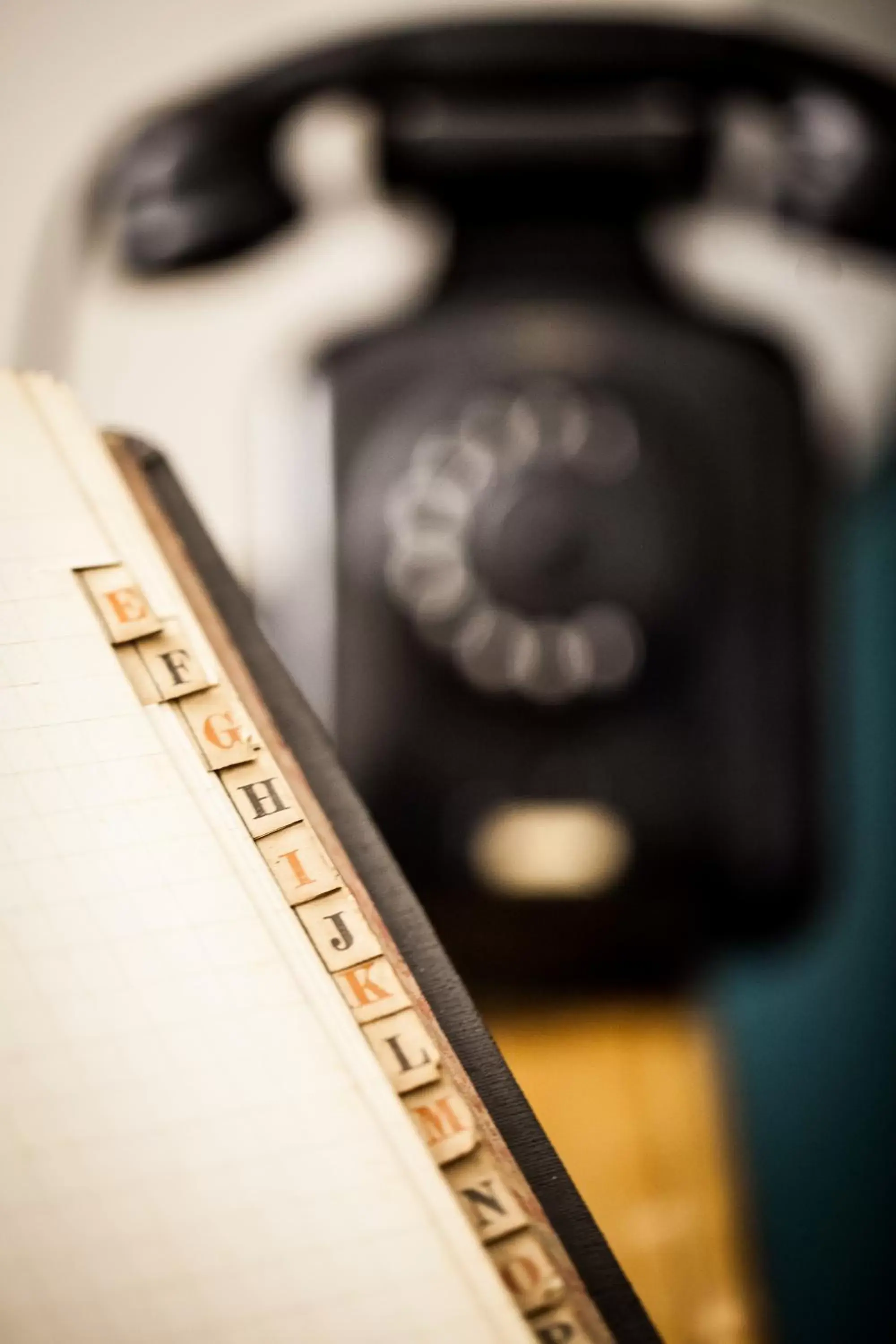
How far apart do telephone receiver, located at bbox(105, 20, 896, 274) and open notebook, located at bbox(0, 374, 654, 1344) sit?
480mm

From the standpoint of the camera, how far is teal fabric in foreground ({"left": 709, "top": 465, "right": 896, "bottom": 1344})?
556 mm

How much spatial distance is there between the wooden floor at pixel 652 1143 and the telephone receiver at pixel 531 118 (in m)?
0.44

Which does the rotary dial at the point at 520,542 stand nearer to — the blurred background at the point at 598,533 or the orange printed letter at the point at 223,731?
the blurred background at the point at 598,533

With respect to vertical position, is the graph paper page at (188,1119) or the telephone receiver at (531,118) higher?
the telephone receiver at (531,118)

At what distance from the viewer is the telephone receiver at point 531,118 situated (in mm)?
592

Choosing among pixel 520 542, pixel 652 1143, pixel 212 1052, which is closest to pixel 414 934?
pixel 212 1052

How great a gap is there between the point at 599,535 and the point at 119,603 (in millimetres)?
472

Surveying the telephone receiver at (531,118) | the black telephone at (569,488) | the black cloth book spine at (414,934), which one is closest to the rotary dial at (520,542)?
the black telephone at (569,488)

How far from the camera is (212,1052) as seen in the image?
16 centimetres

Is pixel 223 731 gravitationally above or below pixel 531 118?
below

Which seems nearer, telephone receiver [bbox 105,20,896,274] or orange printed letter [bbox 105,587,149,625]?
orange printed letter [bbox 105,587,149,625]

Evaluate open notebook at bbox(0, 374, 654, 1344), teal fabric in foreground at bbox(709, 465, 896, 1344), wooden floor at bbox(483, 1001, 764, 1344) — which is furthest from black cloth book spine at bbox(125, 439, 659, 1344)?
teal fabric in foreground at bbox(709, 465, 896, 1344)

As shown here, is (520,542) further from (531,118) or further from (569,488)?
(531,118)

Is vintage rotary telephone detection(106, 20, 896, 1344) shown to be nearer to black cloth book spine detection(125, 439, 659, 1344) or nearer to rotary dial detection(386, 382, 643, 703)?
rotary dial detection(386, 382, 643, 703)
